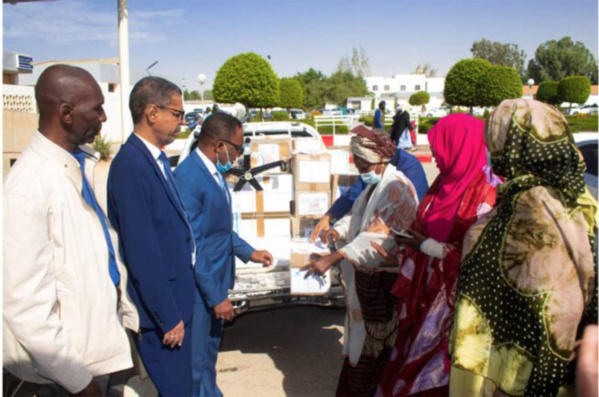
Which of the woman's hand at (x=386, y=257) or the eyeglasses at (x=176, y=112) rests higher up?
the eyeglasses at (x=176, y=112)

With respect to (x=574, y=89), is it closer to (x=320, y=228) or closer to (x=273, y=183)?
(x=273, y=183)

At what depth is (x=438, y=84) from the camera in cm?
9912

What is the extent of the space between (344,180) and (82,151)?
2.79m

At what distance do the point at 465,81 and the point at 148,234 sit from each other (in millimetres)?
36059

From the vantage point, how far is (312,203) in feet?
14.9

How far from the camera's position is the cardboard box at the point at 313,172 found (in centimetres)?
457

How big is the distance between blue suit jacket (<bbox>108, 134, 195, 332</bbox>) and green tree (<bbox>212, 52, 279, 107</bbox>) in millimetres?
30667

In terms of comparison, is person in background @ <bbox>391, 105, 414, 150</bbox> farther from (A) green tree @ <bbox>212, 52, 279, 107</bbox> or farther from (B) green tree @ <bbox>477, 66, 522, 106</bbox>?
(B) green tree @ <bbox>477, 66, 522, 106</bbox>

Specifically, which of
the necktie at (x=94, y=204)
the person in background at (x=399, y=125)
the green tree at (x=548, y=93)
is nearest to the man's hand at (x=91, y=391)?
the necktie at (x=94, y=204)

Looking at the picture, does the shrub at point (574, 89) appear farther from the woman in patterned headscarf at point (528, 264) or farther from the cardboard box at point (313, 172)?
the woman in patterned headscarf at point (528, 264)

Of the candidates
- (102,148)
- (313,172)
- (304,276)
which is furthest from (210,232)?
(102,148)

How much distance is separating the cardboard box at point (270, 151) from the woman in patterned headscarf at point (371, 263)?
1917 mm

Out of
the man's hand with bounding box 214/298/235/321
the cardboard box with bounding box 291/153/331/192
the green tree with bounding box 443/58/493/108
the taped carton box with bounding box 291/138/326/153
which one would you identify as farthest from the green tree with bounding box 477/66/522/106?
the man's hand with bounding box 214/298/235/321

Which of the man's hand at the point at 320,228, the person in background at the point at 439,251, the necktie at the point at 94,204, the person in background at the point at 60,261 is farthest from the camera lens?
the man's hand at the point at 320,228
